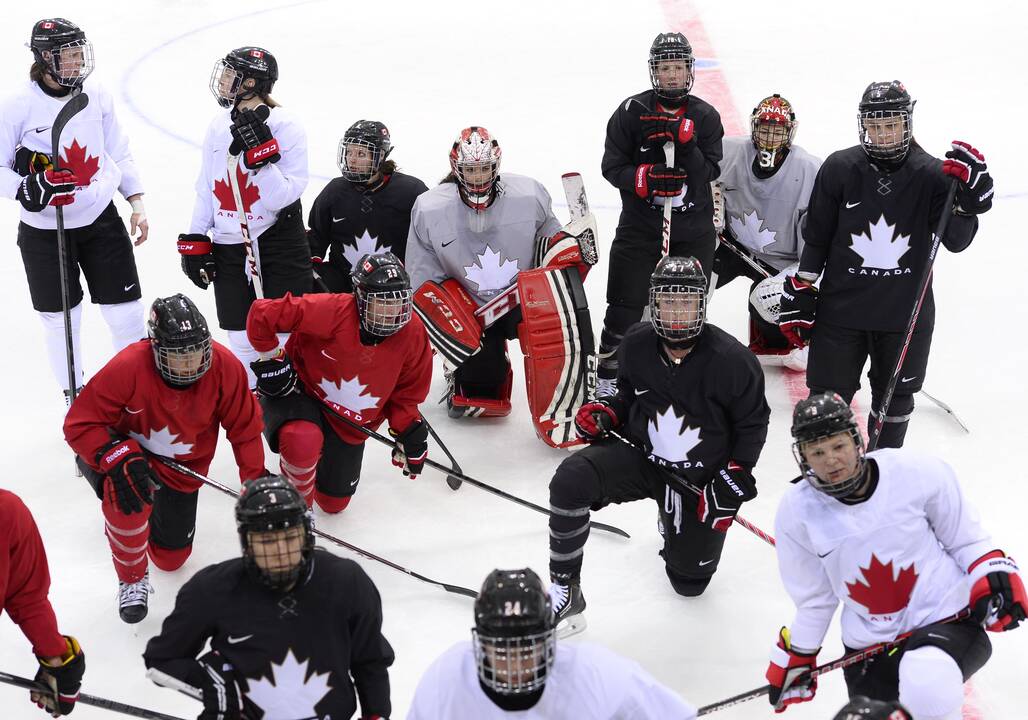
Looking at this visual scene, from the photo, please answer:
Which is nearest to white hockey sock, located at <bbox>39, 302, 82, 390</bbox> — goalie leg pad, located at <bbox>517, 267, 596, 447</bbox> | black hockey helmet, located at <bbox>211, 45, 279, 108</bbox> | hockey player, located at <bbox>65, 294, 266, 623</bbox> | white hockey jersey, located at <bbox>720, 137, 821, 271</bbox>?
black hockey helmet, located at <bbox>211, 45, 279, 108</bbox>

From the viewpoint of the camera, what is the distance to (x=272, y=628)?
2.43 meters

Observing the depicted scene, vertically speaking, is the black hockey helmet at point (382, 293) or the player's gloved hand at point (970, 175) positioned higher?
the player's gloved hand at point (970, 175)

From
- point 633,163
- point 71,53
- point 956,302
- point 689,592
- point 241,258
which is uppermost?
point 71,53

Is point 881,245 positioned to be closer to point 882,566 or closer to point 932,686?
point 882,566

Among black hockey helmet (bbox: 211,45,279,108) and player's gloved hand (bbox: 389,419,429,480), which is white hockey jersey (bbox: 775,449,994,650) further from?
black hockey helmet (bbox: 211,45,279,108)

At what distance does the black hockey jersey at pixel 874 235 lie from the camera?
356 centimetres

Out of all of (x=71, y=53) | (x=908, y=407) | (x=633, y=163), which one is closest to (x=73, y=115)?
(x=71, y=53)

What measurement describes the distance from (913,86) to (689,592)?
16.1 feet

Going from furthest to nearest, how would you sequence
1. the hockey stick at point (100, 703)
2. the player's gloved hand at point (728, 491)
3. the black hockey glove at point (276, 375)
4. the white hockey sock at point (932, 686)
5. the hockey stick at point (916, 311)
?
the black hockey glove at point (276, 375) → the hockey stick at point (916, 311) → the player's gloved hand at point (728, 491) → the hockey stick at point (100, 703) → the white hockey sock at point (932, 686)

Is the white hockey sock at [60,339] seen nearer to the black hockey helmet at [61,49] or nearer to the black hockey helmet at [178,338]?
the black hockey helmet at [61,49]

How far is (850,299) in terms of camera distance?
12.1 feet

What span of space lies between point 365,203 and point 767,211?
54.9 inches

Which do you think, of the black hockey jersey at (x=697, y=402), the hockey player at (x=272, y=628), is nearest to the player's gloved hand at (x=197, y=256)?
the black hockey jersey at (x=697, y=402)

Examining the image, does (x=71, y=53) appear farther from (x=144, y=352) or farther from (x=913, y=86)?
(x=913, y=86)
